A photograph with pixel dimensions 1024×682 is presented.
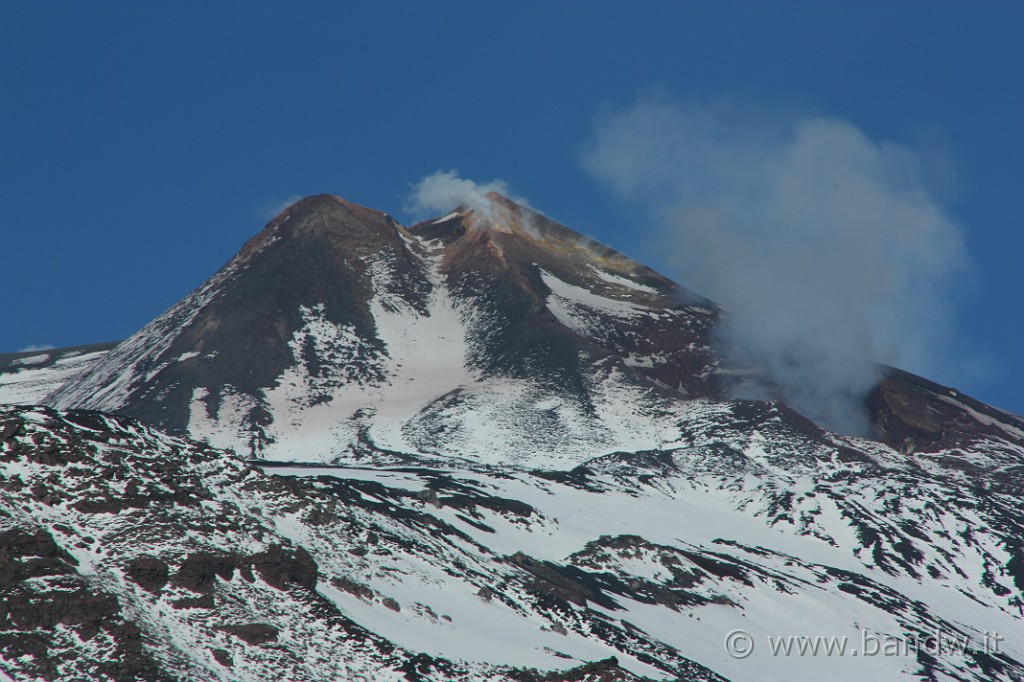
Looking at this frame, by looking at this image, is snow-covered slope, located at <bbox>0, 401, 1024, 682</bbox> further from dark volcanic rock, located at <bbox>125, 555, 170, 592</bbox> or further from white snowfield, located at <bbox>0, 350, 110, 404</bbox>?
white snowfield, located at <bbox>0, 350, 110, 404</bbox>

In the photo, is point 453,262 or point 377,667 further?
point 453,262

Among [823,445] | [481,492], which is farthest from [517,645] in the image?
[823,445]

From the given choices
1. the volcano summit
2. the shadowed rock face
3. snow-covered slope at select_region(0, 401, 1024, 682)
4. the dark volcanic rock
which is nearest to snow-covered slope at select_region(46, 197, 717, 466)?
the shadowed rock face

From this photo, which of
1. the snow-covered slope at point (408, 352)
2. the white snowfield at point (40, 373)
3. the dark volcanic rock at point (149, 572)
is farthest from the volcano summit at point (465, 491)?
the white snowfield at point (40, 373)

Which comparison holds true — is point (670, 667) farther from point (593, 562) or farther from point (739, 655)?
point (593, 562)

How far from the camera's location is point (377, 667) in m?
38.0

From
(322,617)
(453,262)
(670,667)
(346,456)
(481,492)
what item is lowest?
(322,617)

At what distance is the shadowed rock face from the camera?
126375mm

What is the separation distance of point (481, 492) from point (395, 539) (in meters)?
30.6

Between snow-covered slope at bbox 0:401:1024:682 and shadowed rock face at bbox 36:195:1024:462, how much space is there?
21.4 metres

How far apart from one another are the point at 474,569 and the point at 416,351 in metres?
99.6

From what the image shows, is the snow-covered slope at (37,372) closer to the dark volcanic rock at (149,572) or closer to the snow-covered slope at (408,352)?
the snow-covered slope at (408,352)

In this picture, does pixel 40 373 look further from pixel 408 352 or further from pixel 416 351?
pixel 416 351

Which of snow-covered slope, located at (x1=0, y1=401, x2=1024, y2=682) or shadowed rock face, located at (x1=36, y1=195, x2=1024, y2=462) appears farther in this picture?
shadowed rock face, located at (x1=36, y1=195, x2=1024, y2=462)
